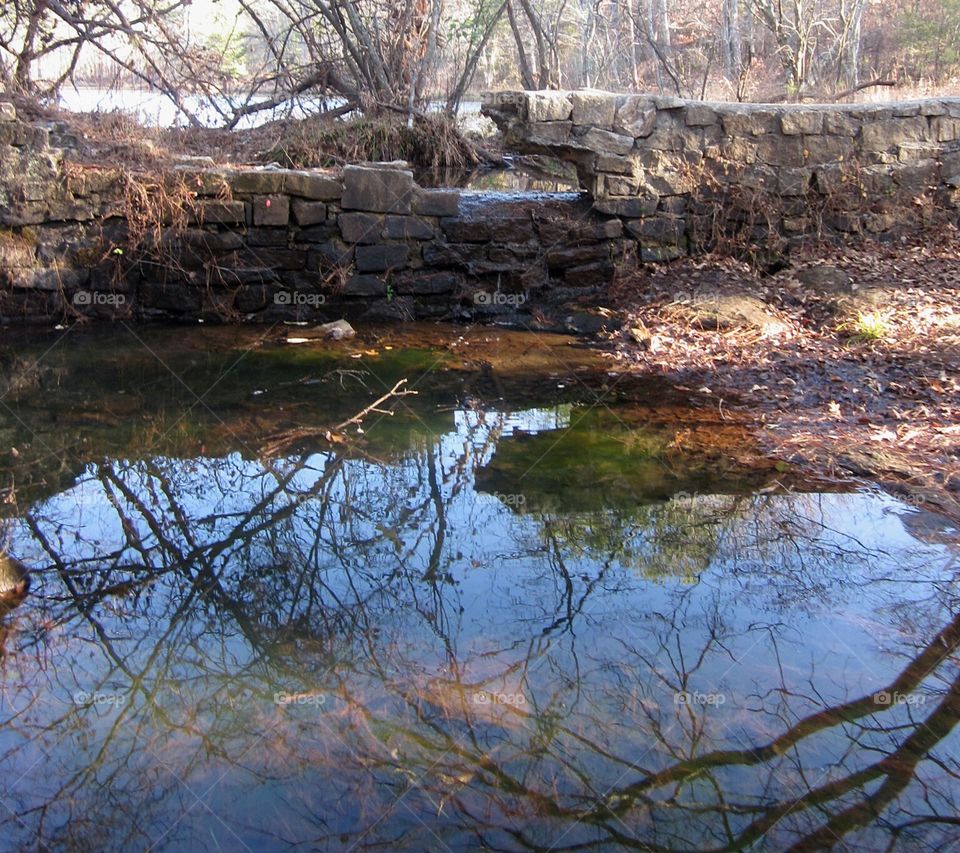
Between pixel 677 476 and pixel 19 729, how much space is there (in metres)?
3.05

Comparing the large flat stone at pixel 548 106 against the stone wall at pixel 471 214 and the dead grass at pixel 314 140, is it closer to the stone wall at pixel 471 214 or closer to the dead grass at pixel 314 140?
the stone wall at pixel 471 214

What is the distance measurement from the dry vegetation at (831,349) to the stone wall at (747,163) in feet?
0.98

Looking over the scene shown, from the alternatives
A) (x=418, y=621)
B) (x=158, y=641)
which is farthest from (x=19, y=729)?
(x=418, y=621)

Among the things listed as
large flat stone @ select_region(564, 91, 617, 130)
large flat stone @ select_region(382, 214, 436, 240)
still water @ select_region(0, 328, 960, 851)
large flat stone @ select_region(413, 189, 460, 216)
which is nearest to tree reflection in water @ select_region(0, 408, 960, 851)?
still water @ select_region(0, 328, 960, 851)

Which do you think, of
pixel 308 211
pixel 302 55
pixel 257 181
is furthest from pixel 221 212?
pixel 302 55

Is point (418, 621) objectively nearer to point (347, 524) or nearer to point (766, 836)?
point (347, 524)

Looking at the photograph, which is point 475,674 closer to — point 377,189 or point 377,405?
point 377,405

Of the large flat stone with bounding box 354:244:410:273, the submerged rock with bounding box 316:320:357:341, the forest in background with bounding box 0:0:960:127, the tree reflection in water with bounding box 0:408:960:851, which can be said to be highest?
the forest in background with bounding box 0:0:960:127

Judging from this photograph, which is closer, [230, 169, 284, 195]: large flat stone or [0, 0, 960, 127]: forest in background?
[230, 169, 284, 195]: large flat stone

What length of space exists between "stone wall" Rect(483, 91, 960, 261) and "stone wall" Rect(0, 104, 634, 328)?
0.43 metres

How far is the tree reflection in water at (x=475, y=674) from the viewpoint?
2.56 m

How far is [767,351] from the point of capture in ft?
21.9

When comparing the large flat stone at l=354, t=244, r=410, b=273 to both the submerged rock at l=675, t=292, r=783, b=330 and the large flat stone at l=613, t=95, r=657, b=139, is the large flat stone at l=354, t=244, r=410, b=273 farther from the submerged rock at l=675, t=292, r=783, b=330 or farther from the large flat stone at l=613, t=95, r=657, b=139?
the submerged rock at l=675, t=292, r=783, b=330

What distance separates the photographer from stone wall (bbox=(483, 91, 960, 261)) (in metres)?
7.85
